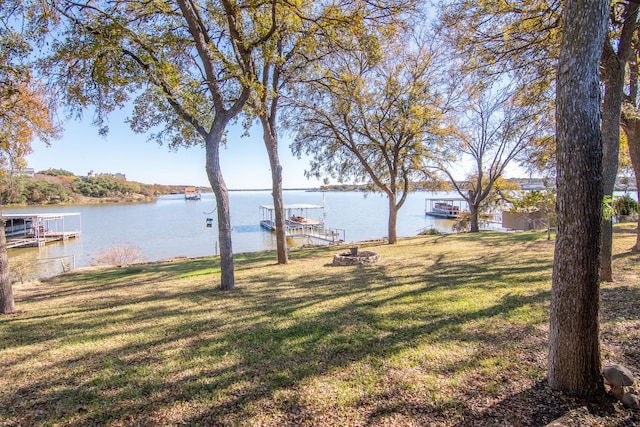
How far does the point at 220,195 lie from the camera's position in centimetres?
664

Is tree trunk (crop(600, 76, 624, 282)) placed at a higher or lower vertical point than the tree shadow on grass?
higher

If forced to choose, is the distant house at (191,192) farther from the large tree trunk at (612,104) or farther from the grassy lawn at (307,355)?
the large tree trunk at (612,104)

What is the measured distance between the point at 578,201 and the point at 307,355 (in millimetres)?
2601

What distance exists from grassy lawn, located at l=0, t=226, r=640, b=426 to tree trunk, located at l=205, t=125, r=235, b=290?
1.66ft

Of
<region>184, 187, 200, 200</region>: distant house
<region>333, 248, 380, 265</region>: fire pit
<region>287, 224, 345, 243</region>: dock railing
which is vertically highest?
<region>184, 187, 200, 200</region>: distant house

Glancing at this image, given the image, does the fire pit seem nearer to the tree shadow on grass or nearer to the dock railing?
the tree shadow on grass

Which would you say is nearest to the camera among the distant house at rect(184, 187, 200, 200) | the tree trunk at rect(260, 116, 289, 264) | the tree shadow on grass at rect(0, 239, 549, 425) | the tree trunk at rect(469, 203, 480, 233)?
the tree shadow on grass at rect(0, 239, 549, 425)

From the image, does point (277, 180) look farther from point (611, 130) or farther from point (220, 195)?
point (611, 130)

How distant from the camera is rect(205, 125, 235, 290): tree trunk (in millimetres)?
6570

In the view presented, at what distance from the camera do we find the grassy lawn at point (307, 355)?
2.43 m

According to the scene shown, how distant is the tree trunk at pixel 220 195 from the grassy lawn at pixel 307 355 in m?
0.51

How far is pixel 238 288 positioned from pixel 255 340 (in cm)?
326

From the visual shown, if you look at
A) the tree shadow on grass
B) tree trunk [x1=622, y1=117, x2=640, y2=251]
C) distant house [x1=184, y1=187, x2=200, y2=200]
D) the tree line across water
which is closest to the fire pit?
the tree shadow on grass

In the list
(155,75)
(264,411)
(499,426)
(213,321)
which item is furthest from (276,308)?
(155,75)
